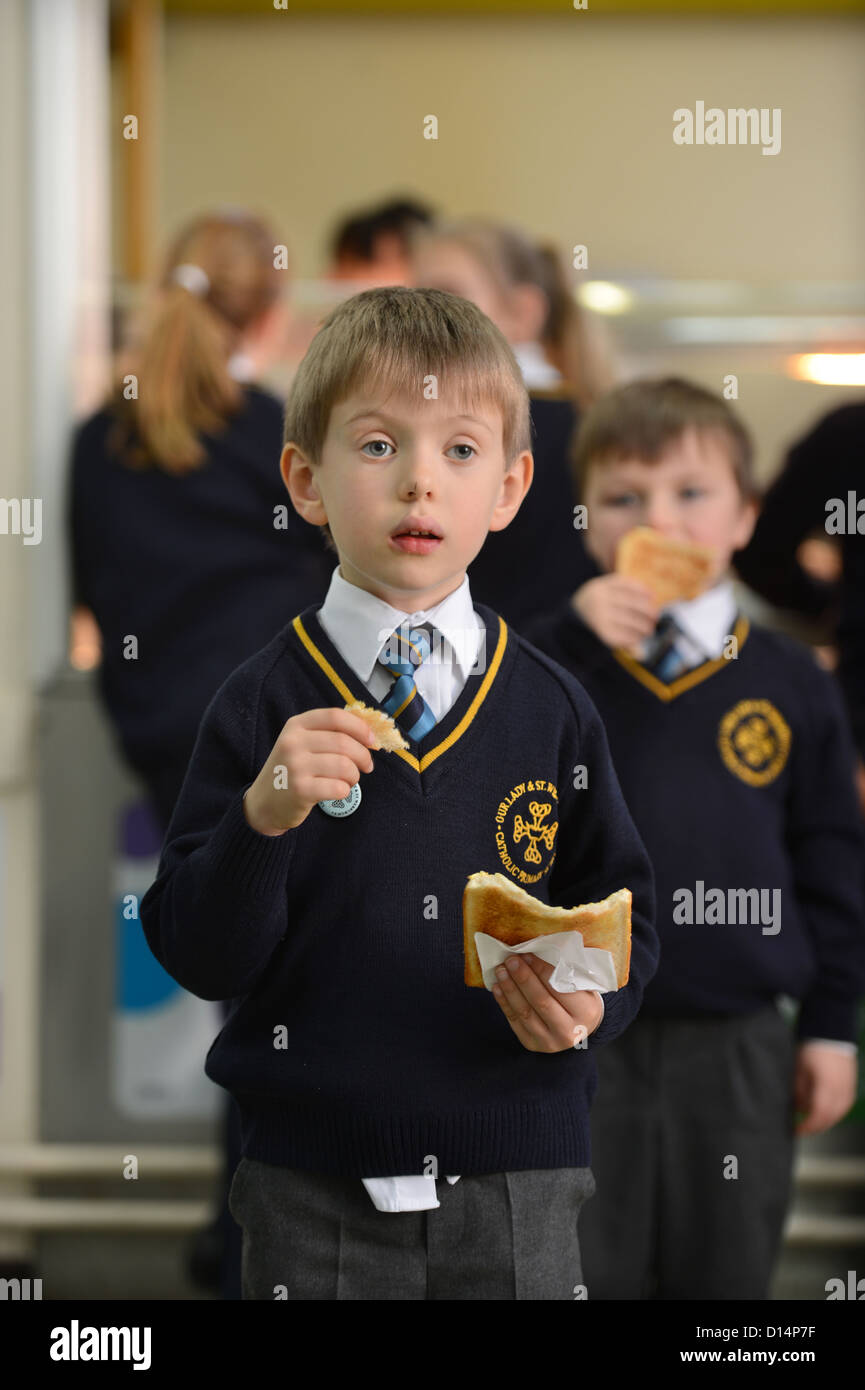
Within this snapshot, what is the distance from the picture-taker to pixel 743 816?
924 millimetres

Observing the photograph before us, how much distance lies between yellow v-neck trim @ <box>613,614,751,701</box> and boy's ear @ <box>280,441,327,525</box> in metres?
0.22

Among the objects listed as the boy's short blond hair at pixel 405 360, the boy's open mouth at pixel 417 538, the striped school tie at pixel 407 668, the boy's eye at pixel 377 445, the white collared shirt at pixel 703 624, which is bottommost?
the striped school tie at pixel 407 668

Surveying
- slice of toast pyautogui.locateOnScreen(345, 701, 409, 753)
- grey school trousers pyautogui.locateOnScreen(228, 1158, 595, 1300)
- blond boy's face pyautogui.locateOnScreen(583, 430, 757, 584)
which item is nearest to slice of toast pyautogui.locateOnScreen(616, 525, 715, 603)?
blond boy's face pyautogui.locateOnScreen(583, 430, 757, 584)

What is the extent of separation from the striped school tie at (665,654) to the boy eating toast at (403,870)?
141 millimetres

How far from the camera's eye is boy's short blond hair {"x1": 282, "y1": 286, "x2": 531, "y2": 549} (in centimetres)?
70

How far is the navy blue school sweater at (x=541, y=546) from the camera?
774mm

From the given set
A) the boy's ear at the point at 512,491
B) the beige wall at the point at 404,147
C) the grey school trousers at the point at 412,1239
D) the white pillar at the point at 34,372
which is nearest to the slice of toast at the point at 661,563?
the boy's ear at the point at 512,491

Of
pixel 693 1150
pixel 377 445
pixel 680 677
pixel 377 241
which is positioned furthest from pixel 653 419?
pixel 377 241

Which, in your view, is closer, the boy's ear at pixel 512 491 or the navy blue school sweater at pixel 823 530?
the boy's ear at pixel 512 491

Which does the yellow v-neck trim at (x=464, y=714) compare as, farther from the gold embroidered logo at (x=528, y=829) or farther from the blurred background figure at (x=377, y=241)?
the blurred background figure at (x=377, y=241)

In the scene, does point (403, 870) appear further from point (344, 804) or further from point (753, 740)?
point (753, 740)

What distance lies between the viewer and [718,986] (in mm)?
943

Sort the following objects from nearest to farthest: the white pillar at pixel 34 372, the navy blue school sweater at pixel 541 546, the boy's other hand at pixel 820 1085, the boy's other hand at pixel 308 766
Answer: the boy's other hand at pixel 308 766, the navy blue school sweater at pixel 541 546, the boy's other hand at pixel 820 1085, the white pillar at pixel 34 372
